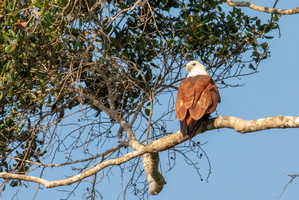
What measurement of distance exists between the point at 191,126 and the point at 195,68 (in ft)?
3.96

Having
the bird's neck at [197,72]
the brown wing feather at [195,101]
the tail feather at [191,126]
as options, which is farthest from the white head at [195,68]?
the tail feather at [191,126]

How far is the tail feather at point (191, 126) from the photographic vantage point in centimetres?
510

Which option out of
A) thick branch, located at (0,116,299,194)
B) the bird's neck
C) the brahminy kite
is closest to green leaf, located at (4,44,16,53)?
thick branch, located at (0,116,299,194)

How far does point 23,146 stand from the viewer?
6.43 meters

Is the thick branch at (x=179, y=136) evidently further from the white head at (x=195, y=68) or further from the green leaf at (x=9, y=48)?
the green leaf at (x=9, y=48)

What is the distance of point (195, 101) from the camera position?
219 inches

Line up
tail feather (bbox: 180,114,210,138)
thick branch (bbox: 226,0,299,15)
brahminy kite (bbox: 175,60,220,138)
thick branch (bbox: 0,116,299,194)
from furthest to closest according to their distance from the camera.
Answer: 1. thick branch (bbox: 226,0,299,15)
2. brahminy kite (bbox: 175,60,220,138)
3. tail feather (bbox: 180,114,210,138)
4. thick branch (bbox: 0,116,299,194)


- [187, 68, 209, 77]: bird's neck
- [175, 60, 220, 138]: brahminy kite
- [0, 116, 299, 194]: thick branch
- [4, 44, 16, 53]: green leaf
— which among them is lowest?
[0, 116, 299, 194]: thick branch

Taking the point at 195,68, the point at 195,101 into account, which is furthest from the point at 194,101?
the point at 195,68

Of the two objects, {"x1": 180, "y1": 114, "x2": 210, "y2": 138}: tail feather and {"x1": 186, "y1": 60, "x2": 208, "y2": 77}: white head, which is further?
{"x1": 186, "y1": 60, "x2": 208, "y2": 77}: white head

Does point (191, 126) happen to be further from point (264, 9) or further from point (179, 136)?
point (264, 9)

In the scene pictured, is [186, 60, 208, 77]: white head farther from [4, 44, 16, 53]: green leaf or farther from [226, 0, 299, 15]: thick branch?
[4, 44, 16, 53]: green leaf

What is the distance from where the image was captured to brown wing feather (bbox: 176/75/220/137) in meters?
5.27

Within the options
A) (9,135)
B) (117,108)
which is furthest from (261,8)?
(9,135)
